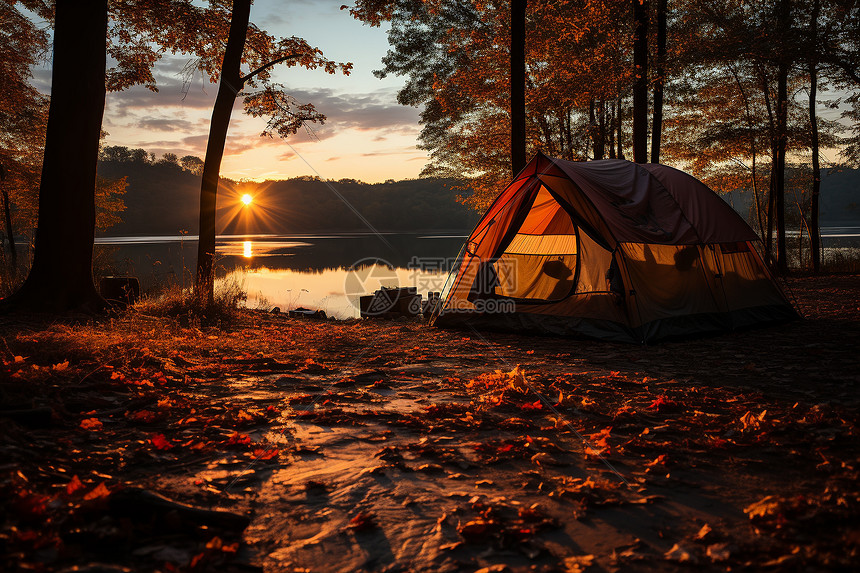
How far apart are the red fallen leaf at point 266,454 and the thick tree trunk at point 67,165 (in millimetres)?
5620

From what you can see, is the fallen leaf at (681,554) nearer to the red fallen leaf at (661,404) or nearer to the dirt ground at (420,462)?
the dirt ground at (420,462)

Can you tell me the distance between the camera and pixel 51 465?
255cm

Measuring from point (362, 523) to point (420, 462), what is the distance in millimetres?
787

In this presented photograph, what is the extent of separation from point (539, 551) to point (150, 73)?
12.1 meters

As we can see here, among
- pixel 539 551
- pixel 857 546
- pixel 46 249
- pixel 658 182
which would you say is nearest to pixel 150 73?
pixel 46 249

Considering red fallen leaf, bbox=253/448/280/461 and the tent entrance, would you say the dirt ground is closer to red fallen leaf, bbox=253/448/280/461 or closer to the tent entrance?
red fallen leaf, bbox=253/448/280/461

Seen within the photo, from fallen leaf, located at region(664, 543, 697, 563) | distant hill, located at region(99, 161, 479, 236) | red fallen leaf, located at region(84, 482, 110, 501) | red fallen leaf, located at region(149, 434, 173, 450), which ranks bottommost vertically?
fallen leaf, located at region(664, 543, 697, 563)

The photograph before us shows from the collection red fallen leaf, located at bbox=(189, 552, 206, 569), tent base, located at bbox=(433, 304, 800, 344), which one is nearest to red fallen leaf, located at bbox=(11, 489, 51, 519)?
red fallen leaf, located at bbox=(189, 552, 206, 569)

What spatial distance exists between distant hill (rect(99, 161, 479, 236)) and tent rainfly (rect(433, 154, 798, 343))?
8532 centimetres

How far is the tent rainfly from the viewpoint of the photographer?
6.87 meters

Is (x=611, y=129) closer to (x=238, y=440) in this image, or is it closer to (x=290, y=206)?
(x=238, y=440)

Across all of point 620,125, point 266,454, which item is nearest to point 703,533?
point 266,454

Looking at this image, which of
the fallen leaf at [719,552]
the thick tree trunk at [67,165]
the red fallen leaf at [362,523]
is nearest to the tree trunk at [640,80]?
the thick tree trunk at [67,165]

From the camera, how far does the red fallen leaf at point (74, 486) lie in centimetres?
223
